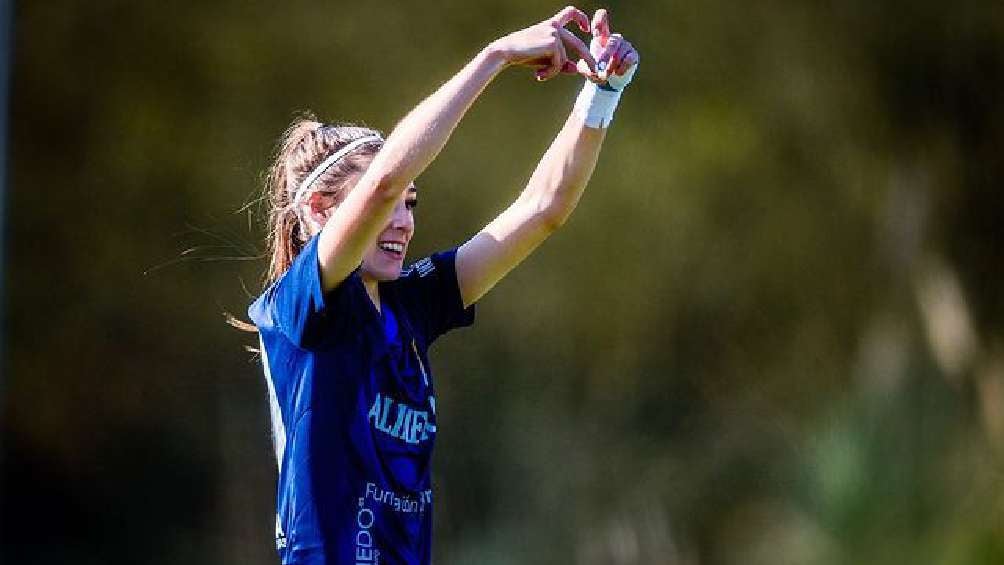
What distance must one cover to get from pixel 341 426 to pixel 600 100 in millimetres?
910

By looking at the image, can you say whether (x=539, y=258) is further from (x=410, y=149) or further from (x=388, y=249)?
(x=410, y=149)

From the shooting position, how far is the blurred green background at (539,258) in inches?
360

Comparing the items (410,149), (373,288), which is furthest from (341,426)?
(410,149)

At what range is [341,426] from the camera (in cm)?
319

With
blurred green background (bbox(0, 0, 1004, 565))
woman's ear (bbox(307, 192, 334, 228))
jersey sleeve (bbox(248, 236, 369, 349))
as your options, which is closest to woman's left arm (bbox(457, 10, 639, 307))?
woman's ear (bbox(307, 192, 334, 228))

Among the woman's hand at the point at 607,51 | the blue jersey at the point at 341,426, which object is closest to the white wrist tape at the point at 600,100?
the woman's hand at the point at 607,51

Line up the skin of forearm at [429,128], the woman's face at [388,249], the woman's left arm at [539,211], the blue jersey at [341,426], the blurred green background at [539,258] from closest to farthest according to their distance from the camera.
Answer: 1. the skin of forearm at [429,128]
2. the blue jersey at [341,426]
3. the woman's face at [388,249]
4. the woman's left arm at [539,211]
5. the blurred green background at [539,258]

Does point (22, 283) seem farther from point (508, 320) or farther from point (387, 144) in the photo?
point (387, 144)

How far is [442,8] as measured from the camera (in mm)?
9500

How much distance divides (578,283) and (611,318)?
1.00 feet

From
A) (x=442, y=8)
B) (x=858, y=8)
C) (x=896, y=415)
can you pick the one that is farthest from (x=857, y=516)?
(x=442, y=8)

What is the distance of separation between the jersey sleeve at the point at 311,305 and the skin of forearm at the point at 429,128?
0.69ft

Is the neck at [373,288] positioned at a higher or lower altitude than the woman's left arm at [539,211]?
lower

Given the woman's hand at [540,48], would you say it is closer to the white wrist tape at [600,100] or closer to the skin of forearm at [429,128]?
the skin of forearm at [429,128]
